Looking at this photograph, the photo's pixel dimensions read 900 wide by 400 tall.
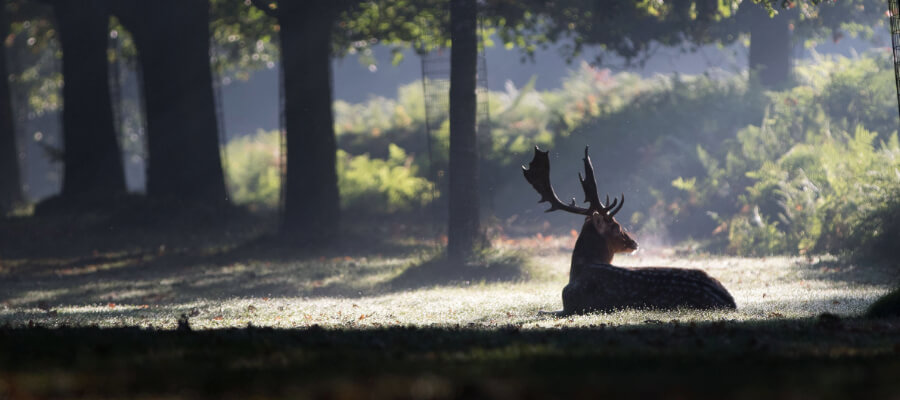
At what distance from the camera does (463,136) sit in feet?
64.0

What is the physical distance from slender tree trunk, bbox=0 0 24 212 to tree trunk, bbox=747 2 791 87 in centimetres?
2603

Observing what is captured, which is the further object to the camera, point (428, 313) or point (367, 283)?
point (367, 283)

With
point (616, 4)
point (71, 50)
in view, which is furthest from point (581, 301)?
point (71, 50)

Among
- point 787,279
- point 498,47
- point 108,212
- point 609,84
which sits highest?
point 498,47

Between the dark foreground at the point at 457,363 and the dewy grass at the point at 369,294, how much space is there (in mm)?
2098

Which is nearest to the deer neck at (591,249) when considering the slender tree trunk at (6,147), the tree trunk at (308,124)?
the tree trunk at (308,124)

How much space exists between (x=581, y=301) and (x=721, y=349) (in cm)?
532

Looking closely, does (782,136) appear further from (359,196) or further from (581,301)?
(581,301)

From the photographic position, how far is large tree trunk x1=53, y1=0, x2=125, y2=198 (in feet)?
91.9

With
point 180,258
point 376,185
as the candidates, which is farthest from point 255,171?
point 180,258

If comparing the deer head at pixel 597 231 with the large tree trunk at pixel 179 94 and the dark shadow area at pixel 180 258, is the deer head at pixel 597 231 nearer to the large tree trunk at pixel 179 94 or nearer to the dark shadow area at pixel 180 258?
the dark shadow area at pixel 180 258

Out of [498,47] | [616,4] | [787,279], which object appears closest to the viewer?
[787,279]

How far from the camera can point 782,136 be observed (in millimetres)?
26141

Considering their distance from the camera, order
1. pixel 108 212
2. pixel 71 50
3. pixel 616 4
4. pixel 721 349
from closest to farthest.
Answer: pixel 721 349
pixel 616 4
pixel 108 212
pixel 71 50
